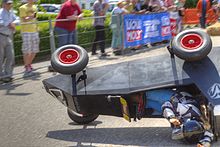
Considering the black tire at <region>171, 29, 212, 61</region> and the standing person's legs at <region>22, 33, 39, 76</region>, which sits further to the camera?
the standing person's legs at <region>22, 33, 39, 76</region>

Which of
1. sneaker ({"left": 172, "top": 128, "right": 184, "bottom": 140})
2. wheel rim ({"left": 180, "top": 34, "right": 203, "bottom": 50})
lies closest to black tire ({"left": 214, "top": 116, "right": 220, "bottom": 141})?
sneaker ({"left": 172, "top": 128, "right": 184, "bottom": 140})

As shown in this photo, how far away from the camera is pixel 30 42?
32.1 ft

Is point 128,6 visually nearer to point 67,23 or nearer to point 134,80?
point 67,23

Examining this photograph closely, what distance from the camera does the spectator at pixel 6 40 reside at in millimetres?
9023

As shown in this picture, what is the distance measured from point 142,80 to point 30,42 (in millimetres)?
5211

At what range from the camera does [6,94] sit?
8164mm

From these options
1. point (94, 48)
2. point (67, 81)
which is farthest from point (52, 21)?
point (67, 81)

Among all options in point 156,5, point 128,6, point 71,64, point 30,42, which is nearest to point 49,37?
point 30,42

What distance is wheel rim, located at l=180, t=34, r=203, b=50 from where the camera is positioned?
197 inches

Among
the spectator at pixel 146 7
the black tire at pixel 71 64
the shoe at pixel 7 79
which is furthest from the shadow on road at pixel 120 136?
the spectator at pixel 146 7

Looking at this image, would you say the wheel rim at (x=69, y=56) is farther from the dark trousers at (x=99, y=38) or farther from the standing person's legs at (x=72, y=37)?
the dark trousers at (x=99, y=38)

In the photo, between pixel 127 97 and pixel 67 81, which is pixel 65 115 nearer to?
pixel 67 81

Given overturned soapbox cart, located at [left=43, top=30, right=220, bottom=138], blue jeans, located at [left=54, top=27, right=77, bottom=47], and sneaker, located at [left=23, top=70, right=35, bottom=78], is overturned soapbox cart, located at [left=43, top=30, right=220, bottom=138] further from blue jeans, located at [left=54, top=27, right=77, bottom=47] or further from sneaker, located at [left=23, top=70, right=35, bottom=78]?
blue jeans, located at [left=54, top=27, right=77, bottom=47]

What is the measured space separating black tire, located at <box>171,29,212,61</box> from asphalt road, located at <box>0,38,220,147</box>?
102 cm
